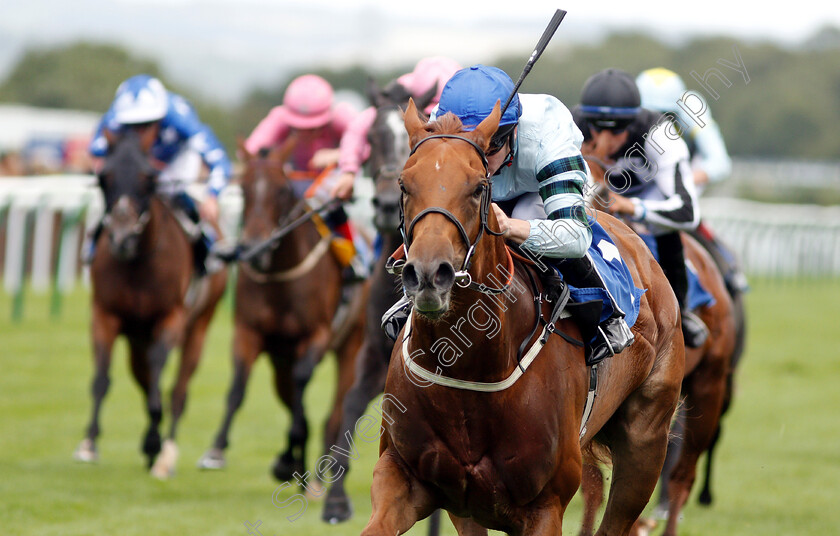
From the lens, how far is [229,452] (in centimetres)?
828

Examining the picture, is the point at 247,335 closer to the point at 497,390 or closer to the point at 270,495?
the point at 270,495

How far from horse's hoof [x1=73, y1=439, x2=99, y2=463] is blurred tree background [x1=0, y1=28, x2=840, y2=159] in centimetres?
4799

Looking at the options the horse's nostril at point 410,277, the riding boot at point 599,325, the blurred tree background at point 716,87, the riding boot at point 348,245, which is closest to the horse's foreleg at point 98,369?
the riding boot at point 348,245

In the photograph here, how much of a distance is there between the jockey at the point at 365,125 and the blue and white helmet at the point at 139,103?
Answer: 1852mm

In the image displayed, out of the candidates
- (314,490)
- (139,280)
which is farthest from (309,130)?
(314,490)

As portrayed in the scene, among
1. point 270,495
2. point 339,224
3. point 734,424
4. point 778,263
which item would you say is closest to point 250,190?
point 339,224

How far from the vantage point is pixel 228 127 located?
59375mm

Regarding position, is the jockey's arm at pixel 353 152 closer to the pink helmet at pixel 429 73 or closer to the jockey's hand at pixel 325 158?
the pink helmet at pixel 429 73

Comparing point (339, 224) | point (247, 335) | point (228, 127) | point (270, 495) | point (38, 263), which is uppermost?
point (339, 224)

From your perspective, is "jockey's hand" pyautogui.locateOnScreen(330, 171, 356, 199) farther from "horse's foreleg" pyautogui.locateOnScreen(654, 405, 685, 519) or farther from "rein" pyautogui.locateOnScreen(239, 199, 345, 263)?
"horse's foreleg" pyautogui.locateOnScreen(654, 405, 685, 519)

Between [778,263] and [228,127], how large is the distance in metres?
38.3

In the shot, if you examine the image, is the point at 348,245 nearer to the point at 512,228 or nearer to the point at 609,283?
the point at 609,283

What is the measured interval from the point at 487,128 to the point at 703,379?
133 inches

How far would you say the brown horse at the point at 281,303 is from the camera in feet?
23.5
